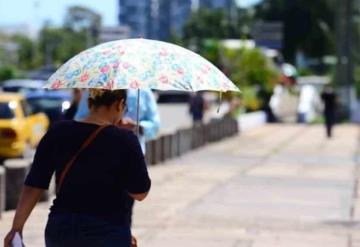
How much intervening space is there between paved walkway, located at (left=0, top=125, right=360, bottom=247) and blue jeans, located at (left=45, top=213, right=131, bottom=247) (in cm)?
501

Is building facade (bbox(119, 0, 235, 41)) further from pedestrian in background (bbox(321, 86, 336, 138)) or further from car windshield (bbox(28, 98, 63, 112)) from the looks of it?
pedestrian in background (bbox(321, 86, 336, 138))

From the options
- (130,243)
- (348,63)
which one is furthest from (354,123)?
(130,243)

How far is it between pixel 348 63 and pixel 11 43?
91068 mm

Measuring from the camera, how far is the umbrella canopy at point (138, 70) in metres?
5.60

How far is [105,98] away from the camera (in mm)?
5371

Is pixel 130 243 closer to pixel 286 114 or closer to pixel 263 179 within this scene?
pixel 263 179

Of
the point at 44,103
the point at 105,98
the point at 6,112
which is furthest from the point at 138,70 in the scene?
the point at 44,103

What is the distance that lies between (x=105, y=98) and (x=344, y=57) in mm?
41600

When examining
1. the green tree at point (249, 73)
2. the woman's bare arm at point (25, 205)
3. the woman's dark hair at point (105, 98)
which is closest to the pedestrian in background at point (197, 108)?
the green tree at point (249, 73)

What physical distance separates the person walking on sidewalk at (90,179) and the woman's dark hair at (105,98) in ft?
0.48

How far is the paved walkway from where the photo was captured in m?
10.8

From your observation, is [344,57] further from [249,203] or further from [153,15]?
[249,203]

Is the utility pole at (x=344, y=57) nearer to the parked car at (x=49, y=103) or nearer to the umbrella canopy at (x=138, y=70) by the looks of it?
the parked car at (x=49, y=103)

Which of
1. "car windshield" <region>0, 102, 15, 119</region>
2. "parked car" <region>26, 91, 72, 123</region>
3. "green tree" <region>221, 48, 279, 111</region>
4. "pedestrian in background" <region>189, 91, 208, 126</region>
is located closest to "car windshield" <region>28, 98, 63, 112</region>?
"parked car" <region>26, 91, 72, 123</region>
